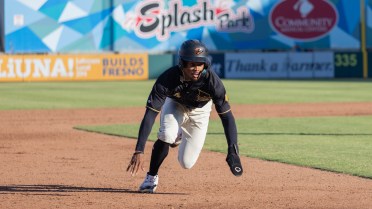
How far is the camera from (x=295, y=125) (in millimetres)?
18188

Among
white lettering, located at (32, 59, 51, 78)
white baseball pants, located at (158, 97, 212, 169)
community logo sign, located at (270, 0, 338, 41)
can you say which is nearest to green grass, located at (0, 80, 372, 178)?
white lettering, located at (32, 59, 51, 78)

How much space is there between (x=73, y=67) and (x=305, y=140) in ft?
74.5

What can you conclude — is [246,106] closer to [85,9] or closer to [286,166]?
[286,166]

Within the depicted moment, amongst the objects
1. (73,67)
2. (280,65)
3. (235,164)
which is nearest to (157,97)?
(235,164)

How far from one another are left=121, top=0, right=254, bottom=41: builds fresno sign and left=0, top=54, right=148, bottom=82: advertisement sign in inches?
139

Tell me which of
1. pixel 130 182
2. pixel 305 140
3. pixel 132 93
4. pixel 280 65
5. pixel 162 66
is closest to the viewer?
pixel 130 182

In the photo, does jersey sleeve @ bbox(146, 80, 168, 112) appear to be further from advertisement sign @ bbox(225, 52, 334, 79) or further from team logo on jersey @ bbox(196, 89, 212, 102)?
advertisement sign @ bbox(225, 52, 334, 79)

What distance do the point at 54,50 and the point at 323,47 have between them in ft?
39.9

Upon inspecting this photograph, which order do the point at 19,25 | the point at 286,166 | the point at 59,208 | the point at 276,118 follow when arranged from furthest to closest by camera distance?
the point at 19,25, the point at 276,118, the point at 286,166, the point at 59,208

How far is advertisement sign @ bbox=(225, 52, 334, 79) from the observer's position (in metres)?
39.2

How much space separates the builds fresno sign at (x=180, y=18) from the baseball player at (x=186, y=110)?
105 feet

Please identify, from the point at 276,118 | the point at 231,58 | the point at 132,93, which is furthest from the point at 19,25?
the point at 276,118

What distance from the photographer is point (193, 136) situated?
31.2 feet

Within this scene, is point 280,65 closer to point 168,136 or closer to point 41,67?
point 41,67
